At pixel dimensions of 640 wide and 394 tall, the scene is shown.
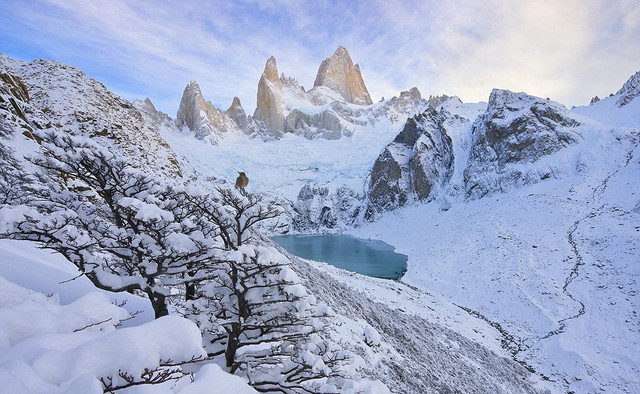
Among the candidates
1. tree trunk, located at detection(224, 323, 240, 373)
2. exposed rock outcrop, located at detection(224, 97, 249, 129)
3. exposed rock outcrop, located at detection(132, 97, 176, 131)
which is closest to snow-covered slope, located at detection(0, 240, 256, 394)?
tree trunk, located at detection(224, 323, 240, 373)

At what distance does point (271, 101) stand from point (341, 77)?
201 feet

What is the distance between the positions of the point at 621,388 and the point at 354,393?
1943 centimetres

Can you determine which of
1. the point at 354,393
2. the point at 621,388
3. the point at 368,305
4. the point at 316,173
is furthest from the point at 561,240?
the point at 316,173

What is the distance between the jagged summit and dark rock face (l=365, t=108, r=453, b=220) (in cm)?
11753

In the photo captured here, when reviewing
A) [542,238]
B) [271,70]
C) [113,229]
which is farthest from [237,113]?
[113,229]

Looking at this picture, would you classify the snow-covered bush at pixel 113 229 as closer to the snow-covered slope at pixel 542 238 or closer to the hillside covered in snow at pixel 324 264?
the hillside covered in snow at pixel 324 264

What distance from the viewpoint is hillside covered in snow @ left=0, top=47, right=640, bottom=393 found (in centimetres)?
442

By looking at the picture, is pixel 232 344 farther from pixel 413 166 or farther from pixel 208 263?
pixel 413 166

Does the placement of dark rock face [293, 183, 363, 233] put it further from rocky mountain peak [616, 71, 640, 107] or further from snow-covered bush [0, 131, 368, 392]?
snow-covered bush [0, 131, 368, 392]

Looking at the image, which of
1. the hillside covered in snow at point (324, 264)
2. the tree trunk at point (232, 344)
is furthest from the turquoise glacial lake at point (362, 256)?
the tree trunk at point (232, 344)

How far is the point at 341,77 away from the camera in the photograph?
639 ft

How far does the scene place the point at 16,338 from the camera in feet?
11.2

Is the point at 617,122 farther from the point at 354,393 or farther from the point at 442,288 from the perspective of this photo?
the point at 354,393

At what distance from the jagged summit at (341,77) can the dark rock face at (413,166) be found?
11753 cm
